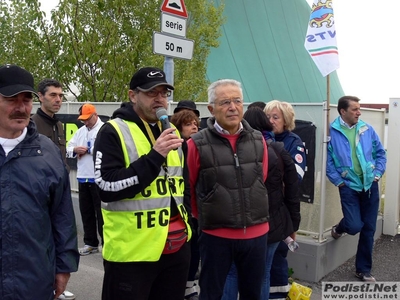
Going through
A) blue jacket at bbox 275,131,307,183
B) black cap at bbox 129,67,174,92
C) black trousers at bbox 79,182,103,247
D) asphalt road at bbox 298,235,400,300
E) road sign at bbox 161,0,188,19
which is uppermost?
road sign at bbox 161,0,188,19

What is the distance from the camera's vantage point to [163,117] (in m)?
2.55

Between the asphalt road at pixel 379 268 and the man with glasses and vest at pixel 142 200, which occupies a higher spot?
the man with glasses and vest at pixel 142 200

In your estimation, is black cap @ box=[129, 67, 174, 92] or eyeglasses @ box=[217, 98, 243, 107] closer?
black cap @ box=[129, 67, 174, 92]

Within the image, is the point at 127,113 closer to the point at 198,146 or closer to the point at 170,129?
the point at 170,129

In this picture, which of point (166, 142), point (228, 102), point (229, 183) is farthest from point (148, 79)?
point (229, 183)

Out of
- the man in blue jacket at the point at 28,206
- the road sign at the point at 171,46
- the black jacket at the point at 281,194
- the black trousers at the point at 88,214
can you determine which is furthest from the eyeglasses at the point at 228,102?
the black trousers at the point at 88,214

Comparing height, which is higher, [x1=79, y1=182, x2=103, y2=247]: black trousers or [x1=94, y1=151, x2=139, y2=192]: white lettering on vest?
[x1=94, y1=151, x2=139, y2=192]: white lettering on vest

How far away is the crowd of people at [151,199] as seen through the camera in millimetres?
2203

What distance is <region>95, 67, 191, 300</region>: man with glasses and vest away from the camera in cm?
250

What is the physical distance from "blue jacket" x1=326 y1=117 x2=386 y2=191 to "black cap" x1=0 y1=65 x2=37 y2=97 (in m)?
3.83

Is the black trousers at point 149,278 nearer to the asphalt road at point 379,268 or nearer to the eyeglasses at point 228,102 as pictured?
the eyeglasses at point 228,102

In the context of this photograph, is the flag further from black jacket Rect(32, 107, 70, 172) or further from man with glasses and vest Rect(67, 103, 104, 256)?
black jacket Rect(32, 107, 70, 172)

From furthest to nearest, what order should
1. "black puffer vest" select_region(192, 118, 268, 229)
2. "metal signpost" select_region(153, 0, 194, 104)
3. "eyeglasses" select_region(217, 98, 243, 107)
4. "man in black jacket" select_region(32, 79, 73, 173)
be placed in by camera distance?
"metal signpost" select_region(153, 0, 194, 104)
"man in black jacket" select_region(32, 79, 73, 173)
"eyeglasses" select_region(217, 98, 243, 107)
"black puffer vest" select_region(192, 118, 268, 229)

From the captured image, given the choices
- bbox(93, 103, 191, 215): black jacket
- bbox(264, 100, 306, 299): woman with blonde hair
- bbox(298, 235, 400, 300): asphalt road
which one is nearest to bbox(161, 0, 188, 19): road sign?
bbox(264, 100, 306, 299): woman with blonde hair
